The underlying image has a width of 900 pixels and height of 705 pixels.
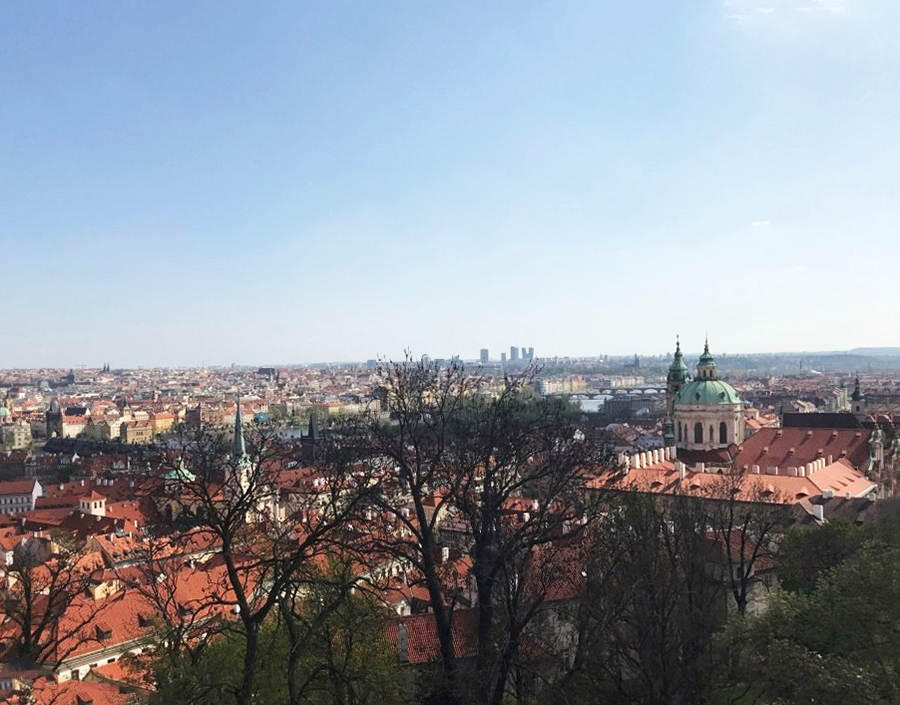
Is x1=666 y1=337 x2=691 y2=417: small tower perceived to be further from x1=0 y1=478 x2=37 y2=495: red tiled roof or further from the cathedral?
x1=0 y1=478 x2=37 y2=495: red tiled roof

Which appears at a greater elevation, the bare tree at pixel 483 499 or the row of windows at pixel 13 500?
the bare tree at pixel 483 499

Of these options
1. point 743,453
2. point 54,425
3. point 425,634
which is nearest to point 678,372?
point 743,453

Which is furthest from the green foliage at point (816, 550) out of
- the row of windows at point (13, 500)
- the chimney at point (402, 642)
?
the row of windows at point (13, 500)

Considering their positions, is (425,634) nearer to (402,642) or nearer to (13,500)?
(402,642)

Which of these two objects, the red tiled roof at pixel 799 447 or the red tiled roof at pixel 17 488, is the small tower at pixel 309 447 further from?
the red tiled roof at pixel 799 447

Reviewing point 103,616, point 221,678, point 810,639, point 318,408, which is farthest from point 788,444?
point 318,408

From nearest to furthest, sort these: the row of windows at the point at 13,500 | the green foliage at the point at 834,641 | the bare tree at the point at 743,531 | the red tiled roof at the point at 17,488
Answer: the green foliage at the point at 834,641 < the bare tree at the point at 743,531 < the row of windows at the point at 13,500 < the red tiled roof at the point at 17,488

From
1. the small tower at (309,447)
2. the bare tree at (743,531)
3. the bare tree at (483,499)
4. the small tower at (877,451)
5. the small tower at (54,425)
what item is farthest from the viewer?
the small tower at (54,425)

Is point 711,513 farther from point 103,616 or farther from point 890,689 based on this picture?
point 103,616

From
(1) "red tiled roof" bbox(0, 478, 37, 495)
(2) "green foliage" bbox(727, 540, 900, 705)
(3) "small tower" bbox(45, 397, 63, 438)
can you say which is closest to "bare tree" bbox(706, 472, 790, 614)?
(2) "green foliage" bbox(727, 540, 900, 705)
